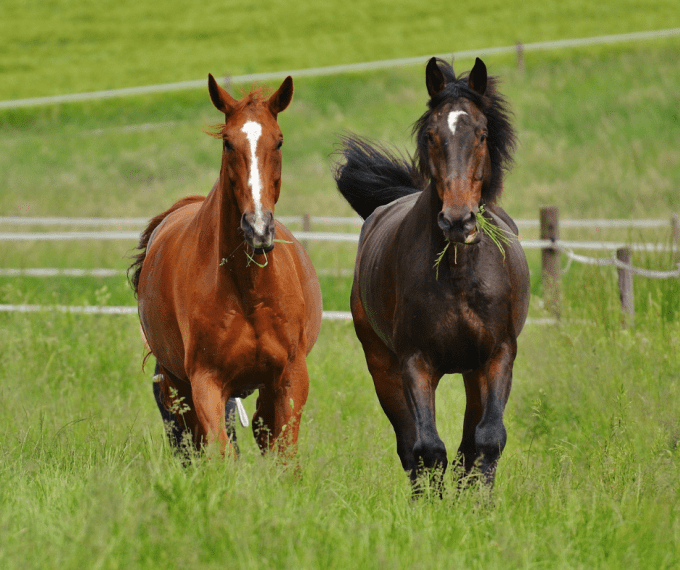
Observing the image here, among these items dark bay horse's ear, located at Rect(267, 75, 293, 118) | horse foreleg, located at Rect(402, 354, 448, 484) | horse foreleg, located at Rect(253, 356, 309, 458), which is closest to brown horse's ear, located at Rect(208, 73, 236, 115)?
dark bay horse's ear, located at Rect(267, 75, 293, 118)

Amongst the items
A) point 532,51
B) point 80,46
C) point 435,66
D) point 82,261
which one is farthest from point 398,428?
point 80,46

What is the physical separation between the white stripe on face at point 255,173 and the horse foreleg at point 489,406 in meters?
1.41

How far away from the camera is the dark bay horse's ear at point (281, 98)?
4398 millimetres

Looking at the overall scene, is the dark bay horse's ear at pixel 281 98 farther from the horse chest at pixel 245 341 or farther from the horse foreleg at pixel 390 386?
the horse foreleg at pixel 390 386

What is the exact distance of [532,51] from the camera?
29.1 meters

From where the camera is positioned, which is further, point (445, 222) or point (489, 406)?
point (489, 406)

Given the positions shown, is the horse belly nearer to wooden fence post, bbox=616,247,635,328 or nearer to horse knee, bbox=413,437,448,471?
horse knee, bbox=413,437,448,471

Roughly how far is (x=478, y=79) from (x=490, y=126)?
0.23 m

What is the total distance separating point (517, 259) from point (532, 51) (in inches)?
1024

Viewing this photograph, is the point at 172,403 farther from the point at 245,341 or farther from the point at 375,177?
the point at 375,177

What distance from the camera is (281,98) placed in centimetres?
444

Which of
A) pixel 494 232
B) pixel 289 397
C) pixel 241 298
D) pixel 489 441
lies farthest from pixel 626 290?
pixel 241 298

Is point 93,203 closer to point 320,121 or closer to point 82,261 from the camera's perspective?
point 82,261

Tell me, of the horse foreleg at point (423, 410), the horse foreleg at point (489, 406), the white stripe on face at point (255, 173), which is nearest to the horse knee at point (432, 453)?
the horse foreleg at point (423, 410)
